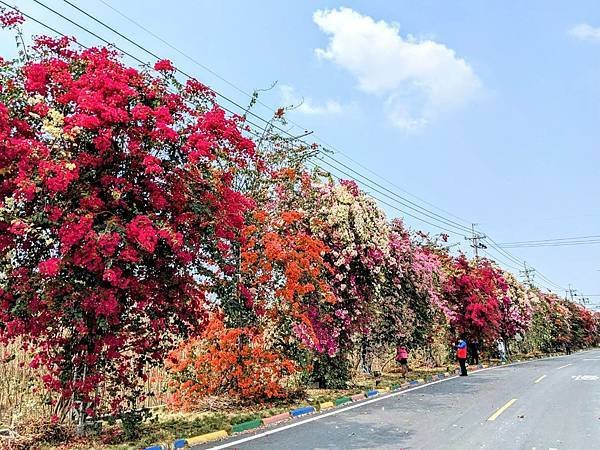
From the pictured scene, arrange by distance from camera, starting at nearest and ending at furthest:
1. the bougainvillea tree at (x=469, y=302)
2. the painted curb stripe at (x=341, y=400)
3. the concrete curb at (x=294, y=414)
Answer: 1. the concrete curb at (x=294, y=414)
2. the painted curb stripe at (x=341, y=400)
3. the bougainvillea tree at (x=469, y=302)

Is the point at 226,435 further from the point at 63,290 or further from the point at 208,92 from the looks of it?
the point at 208,92

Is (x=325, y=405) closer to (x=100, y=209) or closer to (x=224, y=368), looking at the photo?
(x=224, y=368)

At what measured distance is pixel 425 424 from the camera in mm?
11156

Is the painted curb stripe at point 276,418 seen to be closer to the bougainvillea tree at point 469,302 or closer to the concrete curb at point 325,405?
the concrete curb at point 325,405

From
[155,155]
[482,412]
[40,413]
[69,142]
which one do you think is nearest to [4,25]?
[69,142]

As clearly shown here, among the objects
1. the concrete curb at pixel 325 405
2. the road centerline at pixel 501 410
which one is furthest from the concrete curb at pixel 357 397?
the road centerline at pixel 501 410

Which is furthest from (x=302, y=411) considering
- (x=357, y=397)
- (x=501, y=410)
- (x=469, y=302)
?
(x=469, y=302)

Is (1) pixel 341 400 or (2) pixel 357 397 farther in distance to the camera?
(2) pixel 357 397

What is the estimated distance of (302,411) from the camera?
1288cm

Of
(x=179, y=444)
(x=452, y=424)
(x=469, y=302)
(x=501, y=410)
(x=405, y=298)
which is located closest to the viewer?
(x=179, y=444)

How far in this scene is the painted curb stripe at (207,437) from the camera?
9.17 meters

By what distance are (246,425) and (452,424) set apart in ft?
14.1

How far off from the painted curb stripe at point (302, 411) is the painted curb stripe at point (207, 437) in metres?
2.88

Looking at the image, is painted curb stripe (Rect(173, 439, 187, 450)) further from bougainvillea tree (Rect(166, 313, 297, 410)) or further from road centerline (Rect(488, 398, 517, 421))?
road centerline (Rect(488, 398, 517, 421))
